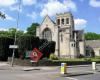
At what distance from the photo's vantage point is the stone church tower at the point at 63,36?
90.8m

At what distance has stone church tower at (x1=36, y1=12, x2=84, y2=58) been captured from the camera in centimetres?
9081

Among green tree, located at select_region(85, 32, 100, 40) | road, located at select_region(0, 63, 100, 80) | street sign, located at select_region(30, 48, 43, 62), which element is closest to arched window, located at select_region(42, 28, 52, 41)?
street sign, located at select_region(30, 48, 43, 62)

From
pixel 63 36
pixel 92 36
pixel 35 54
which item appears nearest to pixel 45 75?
pixel 35 54

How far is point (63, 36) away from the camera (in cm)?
9212

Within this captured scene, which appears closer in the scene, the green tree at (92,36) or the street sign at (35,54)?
the street sign at (35,54)

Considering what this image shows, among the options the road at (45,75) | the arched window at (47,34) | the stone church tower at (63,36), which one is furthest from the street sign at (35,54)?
the arched window at (47,34)

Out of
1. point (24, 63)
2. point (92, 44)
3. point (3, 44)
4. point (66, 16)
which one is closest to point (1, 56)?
point (3, 44)

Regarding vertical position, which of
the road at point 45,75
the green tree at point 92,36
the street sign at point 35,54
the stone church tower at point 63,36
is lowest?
the road at point 45,75

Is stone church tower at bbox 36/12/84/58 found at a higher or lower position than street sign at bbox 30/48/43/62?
higher

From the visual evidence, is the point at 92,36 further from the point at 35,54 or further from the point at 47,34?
the point at 35,54

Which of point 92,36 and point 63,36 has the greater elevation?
point 92,36

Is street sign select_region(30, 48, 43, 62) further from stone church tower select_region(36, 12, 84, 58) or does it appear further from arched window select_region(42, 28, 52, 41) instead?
arched window select_region(42, 28, 52, 41)

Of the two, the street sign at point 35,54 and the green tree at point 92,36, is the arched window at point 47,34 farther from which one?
the green tree at point 92,36

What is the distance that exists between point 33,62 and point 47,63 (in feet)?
8.49
